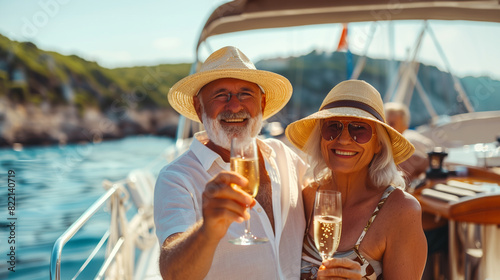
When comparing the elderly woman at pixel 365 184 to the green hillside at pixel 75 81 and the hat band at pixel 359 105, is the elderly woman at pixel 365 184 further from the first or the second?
the green hillside at pixel 75 81

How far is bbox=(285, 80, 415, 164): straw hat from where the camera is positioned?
174 centimetres

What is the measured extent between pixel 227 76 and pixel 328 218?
36.1 inches

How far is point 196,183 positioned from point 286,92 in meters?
0.88

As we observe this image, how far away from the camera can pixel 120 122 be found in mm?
61469

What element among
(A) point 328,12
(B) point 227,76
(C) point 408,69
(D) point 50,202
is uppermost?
(A) point 328,12

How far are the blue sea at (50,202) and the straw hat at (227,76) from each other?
0.85m

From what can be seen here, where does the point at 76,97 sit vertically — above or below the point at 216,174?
below

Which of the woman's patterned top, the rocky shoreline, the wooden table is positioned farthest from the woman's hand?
the rocky shoreline

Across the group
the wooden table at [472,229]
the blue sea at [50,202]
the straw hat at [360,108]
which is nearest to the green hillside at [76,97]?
the blue sea at [50,202]

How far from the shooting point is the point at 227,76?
1.99 metres

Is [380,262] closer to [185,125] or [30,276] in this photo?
[185,125]

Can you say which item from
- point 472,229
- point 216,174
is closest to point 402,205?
point 216,174

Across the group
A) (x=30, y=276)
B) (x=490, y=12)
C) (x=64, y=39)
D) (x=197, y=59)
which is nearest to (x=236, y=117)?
(x=197, y=59)

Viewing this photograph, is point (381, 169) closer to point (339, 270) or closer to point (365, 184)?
point (365, 184)
